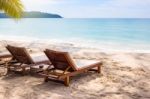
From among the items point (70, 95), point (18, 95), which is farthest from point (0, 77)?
point (70, 95)

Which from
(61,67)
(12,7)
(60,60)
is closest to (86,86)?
(61,67)

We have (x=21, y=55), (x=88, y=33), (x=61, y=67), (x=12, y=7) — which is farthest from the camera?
(x=88, y=33)

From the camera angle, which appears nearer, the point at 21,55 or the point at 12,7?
the point at 21,55

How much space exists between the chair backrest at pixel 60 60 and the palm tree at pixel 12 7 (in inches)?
128

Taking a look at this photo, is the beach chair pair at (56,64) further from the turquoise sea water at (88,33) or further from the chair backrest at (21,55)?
the turquoise sea water at (88,33)

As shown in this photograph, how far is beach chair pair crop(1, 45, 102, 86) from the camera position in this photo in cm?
692

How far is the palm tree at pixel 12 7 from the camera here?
31.5ft

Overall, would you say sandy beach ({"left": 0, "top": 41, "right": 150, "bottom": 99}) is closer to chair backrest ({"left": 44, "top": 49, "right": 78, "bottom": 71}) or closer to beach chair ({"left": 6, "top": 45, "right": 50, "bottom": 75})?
beach chair ({"left": 6, "top": 45, "right": 50, "bottom": 75})

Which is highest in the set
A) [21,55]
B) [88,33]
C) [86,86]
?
[21,55]

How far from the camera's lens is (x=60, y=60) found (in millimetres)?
7016

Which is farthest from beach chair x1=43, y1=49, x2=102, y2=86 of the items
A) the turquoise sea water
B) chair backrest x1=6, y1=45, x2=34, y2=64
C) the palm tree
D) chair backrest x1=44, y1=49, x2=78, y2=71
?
the turquoise sea water

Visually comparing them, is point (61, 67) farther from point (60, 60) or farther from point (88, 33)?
point (88, 33)

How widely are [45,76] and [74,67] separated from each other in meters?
0.74

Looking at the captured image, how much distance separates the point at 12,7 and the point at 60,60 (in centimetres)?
350
